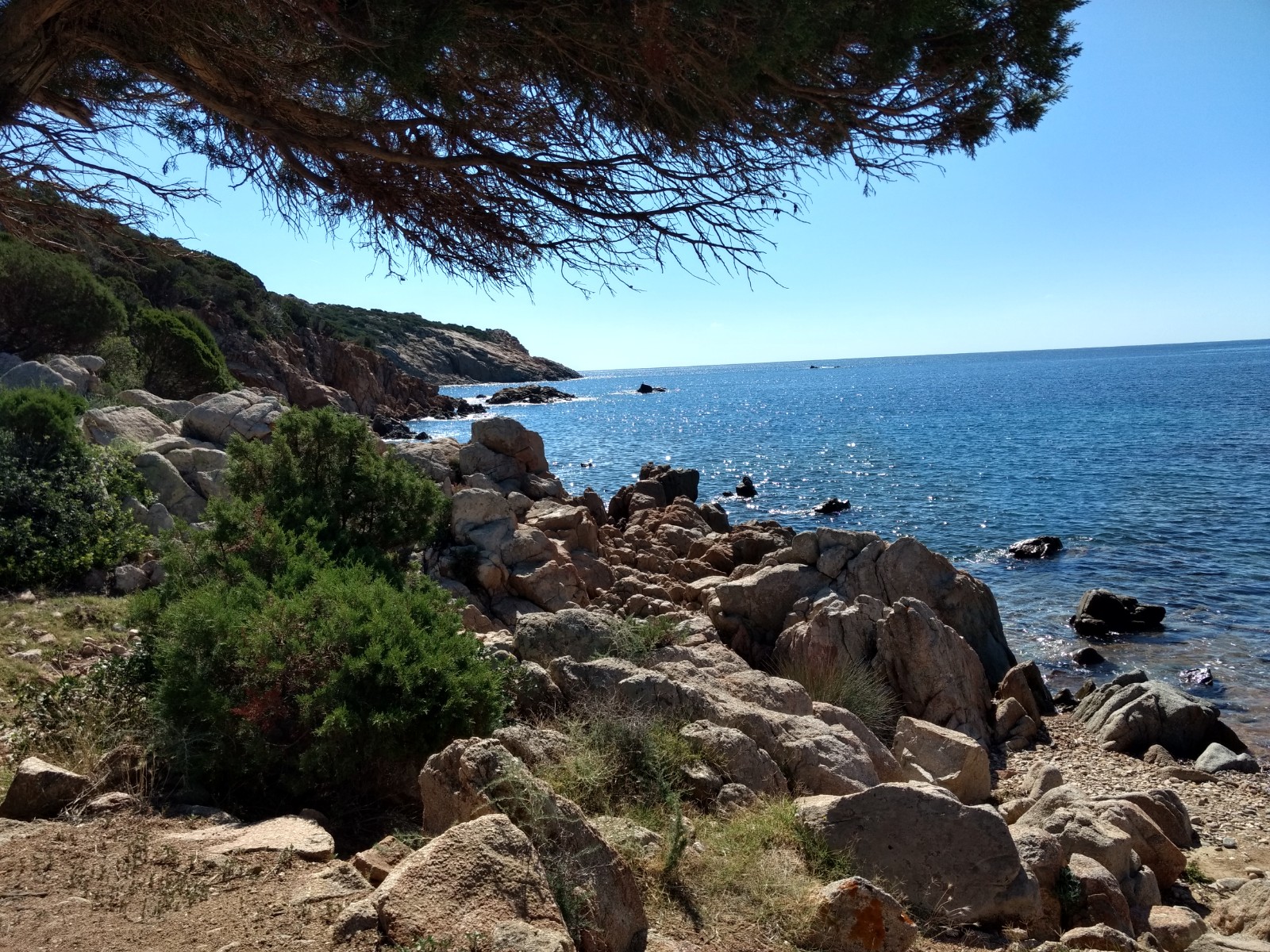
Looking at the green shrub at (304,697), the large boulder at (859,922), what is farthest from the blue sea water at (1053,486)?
the green shrub at (304,697)

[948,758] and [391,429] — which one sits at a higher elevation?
[391,429]

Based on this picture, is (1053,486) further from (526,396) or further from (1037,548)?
(526,396)

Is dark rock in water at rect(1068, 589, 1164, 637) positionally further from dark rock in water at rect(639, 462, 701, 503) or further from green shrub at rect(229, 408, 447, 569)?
green shrub at rect(229, 408, 447, 569)

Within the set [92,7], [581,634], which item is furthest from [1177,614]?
[92,7]

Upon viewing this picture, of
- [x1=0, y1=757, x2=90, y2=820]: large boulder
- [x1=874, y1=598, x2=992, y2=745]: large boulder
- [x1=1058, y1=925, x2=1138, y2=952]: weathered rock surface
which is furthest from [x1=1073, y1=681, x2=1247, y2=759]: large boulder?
[x1=0, y1=757, x2=90, y2=820]: large boulder

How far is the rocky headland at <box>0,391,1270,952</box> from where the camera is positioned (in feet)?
12.6

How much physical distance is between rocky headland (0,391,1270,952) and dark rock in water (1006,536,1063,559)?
33.4 feet

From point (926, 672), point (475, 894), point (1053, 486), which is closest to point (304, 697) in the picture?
point (475, 894)

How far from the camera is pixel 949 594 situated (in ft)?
48.0

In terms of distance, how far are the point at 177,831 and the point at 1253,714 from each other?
14.3 meters

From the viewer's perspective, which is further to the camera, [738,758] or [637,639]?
[637,639]

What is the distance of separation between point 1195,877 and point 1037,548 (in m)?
17.3

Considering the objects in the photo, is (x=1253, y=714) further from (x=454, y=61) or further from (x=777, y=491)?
(x=777, y=491)

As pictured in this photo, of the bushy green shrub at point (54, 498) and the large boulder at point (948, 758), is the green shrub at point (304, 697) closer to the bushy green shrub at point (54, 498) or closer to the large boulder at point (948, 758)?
the large boulder at point (948, 758)
